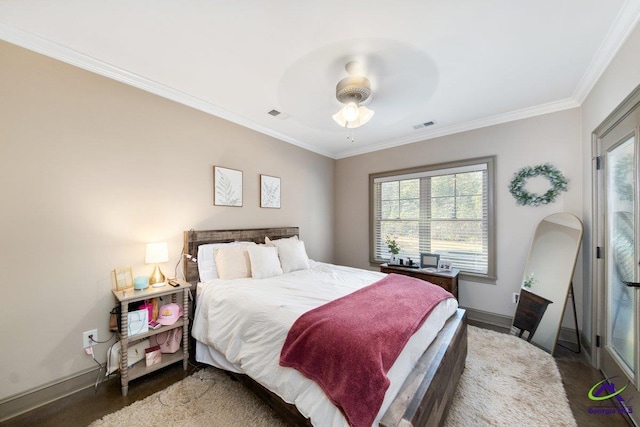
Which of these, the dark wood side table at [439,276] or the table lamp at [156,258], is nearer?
the table lamp at [156,258]

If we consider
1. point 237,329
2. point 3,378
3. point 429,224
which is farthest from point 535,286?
point 3,378

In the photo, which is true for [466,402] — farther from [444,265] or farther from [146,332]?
[146,332]

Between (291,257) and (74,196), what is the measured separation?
209cm

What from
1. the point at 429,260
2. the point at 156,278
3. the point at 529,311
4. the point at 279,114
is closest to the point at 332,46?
the point at 279,114

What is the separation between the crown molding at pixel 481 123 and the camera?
8.96 ft

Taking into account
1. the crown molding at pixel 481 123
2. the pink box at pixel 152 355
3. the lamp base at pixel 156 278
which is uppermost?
the crown molding at pixel 481 123

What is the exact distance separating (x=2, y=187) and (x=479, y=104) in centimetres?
437

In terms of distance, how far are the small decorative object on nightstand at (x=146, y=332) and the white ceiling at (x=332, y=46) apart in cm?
194

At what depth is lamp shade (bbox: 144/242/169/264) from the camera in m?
2.20

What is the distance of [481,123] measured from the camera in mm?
3195

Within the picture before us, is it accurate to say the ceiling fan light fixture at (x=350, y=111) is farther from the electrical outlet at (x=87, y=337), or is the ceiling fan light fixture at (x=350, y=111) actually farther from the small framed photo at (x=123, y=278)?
the electrical outlet at (x=87, y=337)

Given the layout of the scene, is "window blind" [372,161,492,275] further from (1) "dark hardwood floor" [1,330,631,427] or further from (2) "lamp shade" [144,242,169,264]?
(2) "lamp shade" [144,242,169,264]

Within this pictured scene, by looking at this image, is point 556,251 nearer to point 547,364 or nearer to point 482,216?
point 482,216

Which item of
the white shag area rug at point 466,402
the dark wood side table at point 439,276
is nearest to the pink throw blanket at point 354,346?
the white shag area rug at point 466,402
